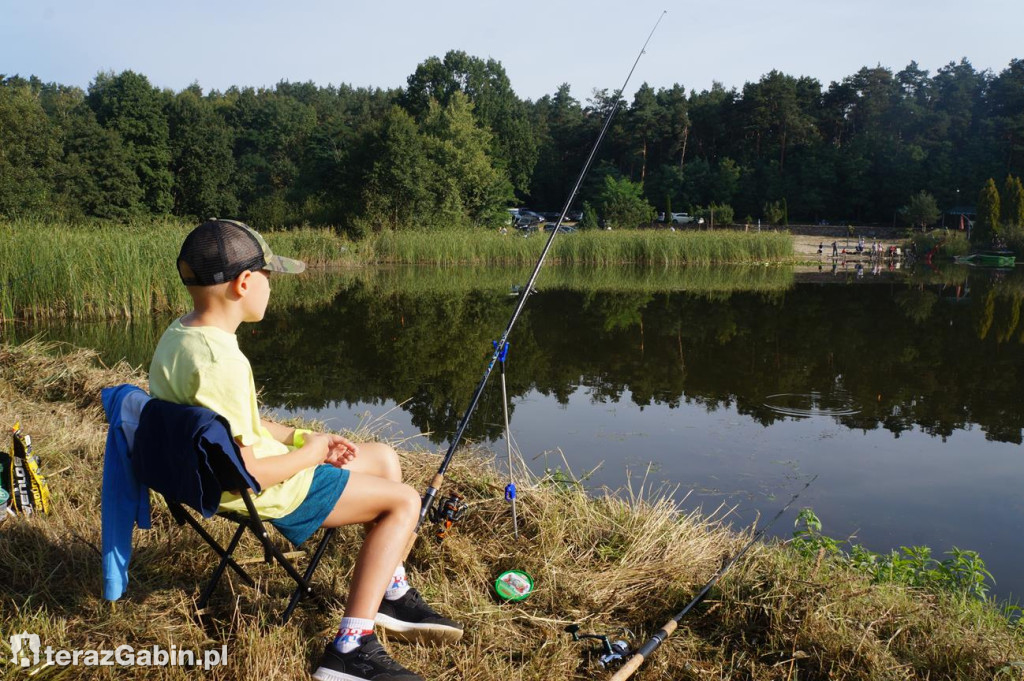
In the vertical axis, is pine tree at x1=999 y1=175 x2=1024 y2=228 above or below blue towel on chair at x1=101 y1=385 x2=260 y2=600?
above

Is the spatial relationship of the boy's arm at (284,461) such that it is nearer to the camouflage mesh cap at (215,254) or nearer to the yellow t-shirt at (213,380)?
the yellow t-shirt at (213,380)

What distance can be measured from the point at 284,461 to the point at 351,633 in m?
0.51

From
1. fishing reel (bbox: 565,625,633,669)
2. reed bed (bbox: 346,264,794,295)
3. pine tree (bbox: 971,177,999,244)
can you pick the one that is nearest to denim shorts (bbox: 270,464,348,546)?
fishing reel (bbox: 565,625,633,669)

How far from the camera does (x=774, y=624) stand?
2.53 m

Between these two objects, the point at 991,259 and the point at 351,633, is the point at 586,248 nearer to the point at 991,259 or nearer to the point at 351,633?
the point at 991,259

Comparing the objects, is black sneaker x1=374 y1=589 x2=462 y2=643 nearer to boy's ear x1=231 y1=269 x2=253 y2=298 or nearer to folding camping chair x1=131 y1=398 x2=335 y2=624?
folding camping chair x1=131 y1=398 x2=335 y2=624

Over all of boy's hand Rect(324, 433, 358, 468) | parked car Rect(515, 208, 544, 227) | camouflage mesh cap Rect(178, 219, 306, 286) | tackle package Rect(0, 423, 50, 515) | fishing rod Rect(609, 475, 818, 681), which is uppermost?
parked car Rect(515, 208, 544, 227)

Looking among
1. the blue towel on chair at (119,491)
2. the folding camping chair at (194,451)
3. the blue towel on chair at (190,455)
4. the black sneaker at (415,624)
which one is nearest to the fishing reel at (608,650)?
the black sneaker at (415,624)

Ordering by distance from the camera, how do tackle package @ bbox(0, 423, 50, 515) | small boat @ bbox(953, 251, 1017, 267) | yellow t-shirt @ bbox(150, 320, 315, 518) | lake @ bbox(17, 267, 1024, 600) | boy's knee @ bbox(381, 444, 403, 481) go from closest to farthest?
yellow t-shirt @ bbox(150, 320, 315, 518), boy's knee @ bbox(381, 444, 403, 481), tackle package @ bbox(0, 423, 50, 515), lake @ bbox(17, 267, 1024, 600), small boat @ bbox(953, 251, 1017, 267)

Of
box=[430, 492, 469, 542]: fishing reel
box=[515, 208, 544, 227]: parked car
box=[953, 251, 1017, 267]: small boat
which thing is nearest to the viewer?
box=[430, 492, 469, 542]: fishing reel

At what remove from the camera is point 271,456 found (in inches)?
83.5

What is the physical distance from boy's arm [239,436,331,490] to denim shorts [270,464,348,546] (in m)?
0.05

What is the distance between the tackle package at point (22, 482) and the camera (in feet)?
10.2

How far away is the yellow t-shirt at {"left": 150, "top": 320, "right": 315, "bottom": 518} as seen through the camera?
2.06 meters
